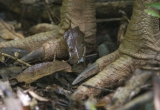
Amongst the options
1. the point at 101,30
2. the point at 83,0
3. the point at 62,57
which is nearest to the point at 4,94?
the point at 62,57

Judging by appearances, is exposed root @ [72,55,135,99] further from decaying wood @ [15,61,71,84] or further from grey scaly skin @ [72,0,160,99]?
decaying wood @ [15,61,71,84]

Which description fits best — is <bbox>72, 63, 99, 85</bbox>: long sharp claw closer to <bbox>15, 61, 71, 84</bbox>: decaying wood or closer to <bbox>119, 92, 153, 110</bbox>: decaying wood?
<bbox>15, 61, 71, 84</bbox>: decaying wood

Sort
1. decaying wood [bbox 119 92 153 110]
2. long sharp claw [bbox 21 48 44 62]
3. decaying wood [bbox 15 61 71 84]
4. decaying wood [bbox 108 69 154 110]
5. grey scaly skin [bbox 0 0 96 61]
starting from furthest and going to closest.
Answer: grey scaly skin [bbox 0 0 96 61], long sharp claw [bbox 21 48 44 62], decaying wood [bbox 15 61 71 84], decaying wood [bbox 108 69 154 110], decaying wood [bbox 119 92 153 110]

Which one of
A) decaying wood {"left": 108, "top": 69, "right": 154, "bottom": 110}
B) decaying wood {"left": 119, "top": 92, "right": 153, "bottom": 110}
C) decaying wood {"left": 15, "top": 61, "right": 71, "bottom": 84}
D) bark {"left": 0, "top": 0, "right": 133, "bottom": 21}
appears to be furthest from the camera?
bark {"left": 0, "top": 0, "right": 133, "bottom": 21}

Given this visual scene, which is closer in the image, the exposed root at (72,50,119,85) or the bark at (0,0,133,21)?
the exposed root at (72,50,119,85)

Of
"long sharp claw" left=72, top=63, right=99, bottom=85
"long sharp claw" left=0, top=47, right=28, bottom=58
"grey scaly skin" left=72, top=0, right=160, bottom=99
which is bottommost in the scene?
"long sharp claw" left=0, top=47, right=28, bottom=58

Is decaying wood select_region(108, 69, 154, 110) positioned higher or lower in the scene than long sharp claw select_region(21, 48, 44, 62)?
higher

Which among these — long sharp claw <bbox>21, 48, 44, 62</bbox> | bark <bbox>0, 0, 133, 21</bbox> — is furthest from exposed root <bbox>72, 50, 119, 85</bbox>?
bark <bbox>0, 0, 133, 21</bbox>
